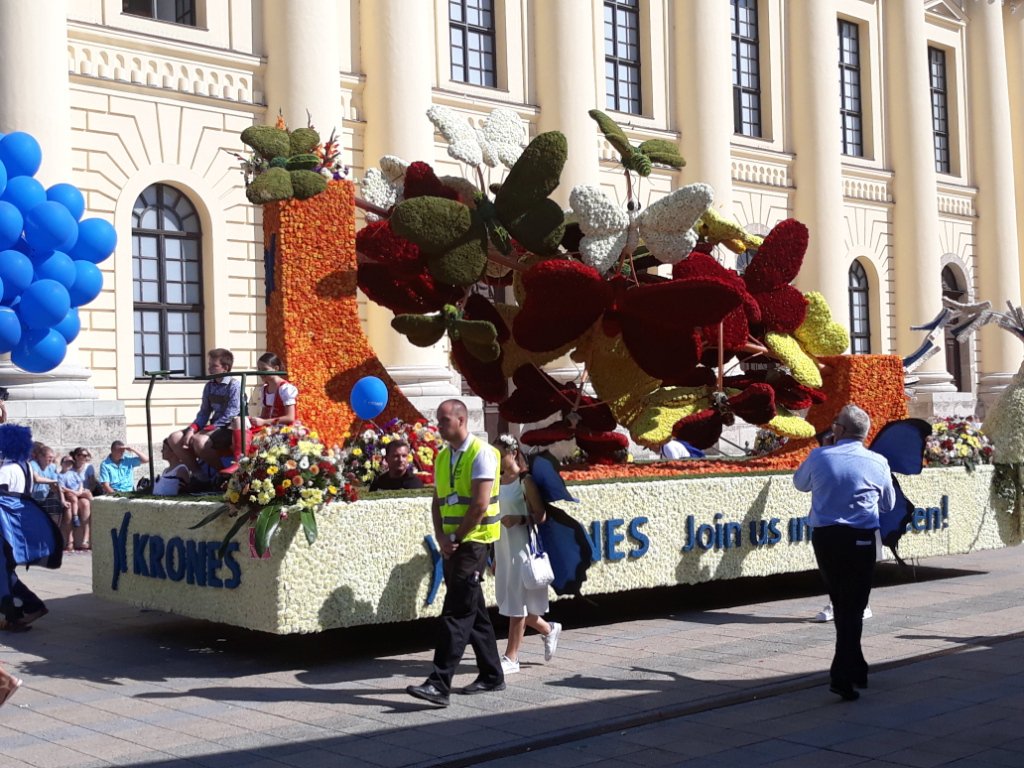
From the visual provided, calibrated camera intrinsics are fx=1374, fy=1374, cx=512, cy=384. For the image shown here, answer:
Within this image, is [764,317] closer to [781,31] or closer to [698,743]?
[698,743]

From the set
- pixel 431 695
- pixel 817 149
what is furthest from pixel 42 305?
pixel 817 149

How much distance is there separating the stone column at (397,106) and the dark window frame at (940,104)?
16.8 meters

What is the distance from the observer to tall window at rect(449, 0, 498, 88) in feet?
79.4

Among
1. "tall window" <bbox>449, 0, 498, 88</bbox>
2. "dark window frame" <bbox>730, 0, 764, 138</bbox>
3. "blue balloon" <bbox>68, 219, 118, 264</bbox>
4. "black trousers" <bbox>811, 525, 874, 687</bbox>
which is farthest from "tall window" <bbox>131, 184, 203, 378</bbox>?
"black trousers" <bbox>811, 525, 874, 687</bbox>

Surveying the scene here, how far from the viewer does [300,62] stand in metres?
20.9

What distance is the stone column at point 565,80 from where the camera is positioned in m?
24.8

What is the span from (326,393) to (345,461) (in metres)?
1.18

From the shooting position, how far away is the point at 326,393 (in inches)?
438

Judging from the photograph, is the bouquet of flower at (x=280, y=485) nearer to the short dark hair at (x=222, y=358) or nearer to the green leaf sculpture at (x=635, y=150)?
the short dark hair at (x=222, y=358)

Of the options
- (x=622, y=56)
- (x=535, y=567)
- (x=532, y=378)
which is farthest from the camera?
(x=622, y=56)

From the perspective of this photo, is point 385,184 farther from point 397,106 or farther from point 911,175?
point 911,175

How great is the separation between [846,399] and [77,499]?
901 centimetres

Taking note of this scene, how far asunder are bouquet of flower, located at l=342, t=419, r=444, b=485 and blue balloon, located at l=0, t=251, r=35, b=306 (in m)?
2.48

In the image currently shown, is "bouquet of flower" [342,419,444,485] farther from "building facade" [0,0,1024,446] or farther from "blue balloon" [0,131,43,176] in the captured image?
"building facade" [0,0,1024,446]
